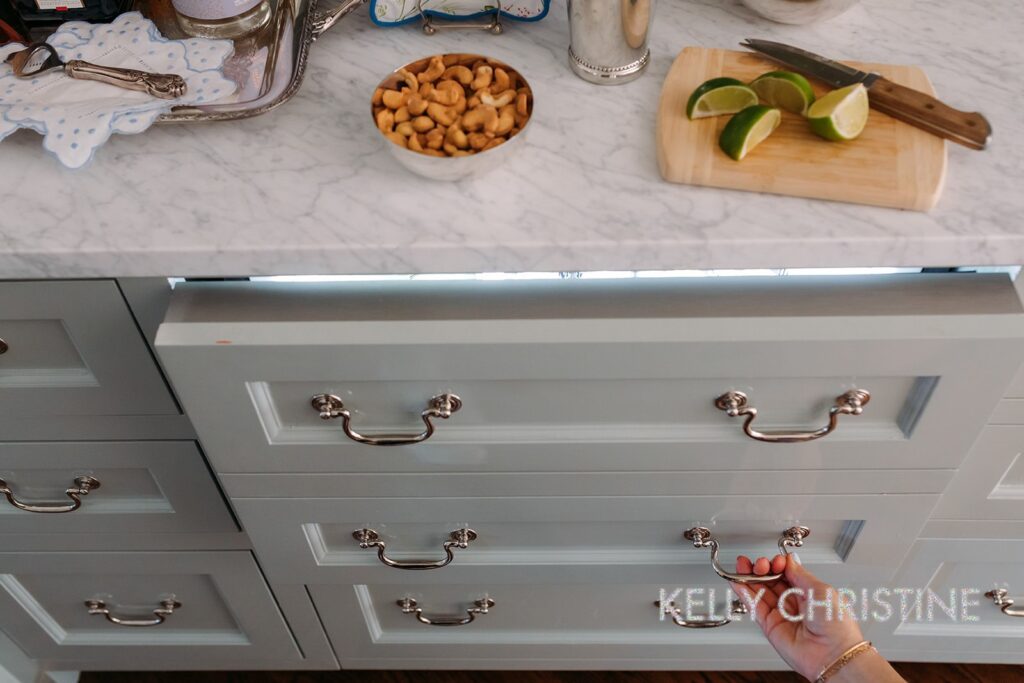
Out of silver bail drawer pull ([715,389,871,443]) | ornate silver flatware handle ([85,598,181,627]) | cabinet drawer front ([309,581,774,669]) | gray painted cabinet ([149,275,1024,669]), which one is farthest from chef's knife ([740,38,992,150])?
ornate silver flatware handle ([85,598,181,627])

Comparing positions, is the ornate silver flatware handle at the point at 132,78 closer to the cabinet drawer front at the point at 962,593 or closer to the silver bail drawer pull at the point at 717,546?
the silver bail drawer pull at the point at 717,546

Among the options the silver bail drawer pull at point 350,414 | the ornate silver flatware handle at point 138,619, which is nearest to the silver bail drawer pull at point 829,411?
the silver bail drawer pull at point 350,414

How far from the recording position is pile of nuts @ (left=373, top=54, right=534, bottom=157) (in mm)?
700

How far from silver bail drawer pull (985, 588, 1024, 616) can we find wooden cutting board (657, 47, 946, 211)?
2.16ft

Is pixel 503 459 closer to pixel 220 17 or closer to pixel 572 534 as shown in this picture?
pixel 572 534

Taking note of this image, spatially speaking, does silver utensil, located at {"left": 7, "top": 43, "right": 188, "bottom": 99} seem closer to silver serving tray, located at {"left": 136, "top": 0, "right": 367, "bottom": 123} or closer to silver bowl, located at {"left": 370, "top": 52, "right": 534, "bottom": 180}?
silver serving tray, located at {"left": 136, "top": 0, "right": 367, "bottom": 123}

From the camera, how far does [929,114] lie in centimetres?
70

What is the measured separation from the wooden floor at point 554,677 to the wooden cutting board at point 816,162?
0.87 meters

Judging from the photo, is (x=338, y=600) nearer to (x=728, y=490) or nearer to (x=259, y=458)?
(x=259, y=458)

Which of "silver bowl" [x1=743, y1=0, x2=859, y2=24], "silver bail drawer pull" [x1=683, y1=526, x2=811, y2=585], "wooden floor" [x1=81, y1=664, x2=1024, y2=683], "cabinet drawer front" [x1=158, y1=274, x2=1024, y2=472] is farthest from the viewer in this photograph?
"wooden floor" [x1=81, y1=664, x2=1024, y2=683]

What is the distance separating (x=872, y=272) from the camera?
705 millimetres

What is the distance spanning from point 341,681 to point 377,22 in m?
0.95

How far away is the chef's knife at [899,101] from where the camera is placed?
2.27ft

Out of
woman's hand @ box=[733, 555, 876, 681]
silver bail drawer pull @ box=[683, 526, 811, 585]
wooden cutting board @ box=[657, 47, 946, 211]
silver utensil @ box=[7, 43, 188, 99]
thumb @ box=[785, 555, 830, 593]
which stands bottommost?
woman's hand @ box=[733, 555, 876, 681]
